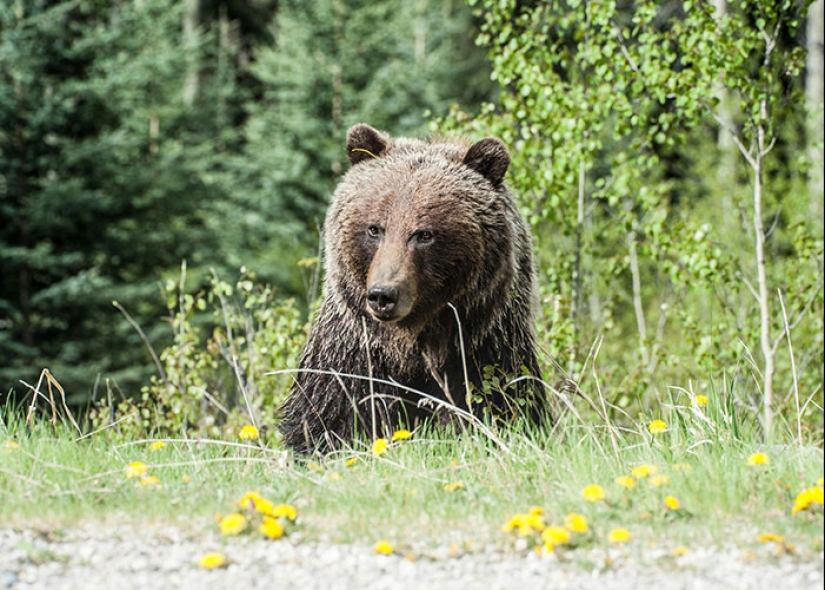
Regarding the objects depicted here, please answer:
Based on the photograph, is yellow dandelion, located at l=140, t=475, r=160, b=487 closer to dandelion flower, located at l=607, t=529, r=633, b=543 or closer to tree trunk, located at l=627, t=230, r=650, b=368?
dandelion flower, located at l=607, t=529, r=633, b=543

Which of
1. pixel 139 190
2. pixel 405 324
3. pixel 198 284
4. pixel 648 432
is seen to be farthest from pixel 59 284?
pixel 648 432

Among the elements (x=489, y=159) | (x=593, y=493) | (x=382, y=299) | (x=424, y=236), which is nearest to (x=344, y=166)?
(x=489, y=159)

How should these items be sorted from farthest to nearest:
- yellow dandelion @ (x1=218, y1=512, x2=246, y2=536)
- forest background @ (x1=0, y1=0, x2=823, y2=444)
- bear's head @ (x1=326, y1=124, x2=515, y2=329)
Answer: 1. forest background @ (x1=0, y1=0, x2=823, y2=444)
2. bear's head @ (x1=326, y1=124, x2=515, y2=329)
3. yellow dandelion @ (x1=218, y1=512, x2=246, y2=536)

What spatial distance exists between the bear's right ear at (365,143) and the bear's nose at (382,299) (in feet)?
3.61

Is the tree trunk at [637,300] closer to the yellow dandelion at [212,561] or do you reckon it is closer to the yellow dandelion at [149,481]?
the yellow dandelion at [149,481]

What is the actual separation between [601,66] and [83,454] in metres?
4.66

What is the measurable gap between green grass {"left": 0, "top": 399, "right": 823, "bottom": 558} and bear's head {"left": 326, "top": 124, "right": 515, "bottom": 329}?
2.79 ft

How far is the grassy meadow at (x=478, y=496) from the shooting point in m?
2.96

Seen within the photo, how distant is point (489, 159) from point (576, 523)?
242 centimetres

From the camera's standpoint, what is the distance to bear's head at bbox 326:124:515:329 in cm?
452

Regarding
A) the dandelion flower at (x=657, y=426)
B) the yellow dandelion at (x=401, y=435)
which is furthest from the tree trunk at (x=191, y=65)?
the dandelion flower at (x=657, y=426)

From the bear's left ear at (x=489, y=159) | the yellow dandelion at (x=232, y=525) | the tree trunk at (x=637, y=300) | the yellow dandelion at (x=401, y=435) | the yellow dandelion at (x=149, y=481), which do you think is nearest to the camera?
the yellow dandelion at (x=232, y=525)

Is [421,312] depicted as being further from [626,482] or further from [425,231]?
[626,482]

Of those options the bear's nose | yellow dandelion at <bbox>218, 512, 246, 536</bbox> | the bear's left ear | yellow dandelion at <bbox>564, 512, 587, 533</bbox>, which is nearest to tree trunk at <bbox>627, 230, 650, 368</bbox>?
the bear's left ear
